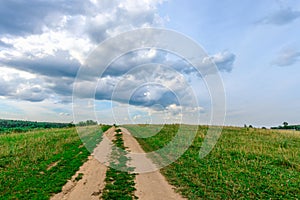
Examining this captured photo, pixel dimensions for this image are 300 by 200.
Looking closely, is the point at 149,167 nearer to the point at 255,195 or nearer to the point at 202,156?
the point at 202,156

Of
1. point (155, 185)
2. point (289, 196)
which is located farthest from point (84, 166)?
point (289, 196)

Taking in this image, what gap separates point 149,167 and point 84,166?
414cm

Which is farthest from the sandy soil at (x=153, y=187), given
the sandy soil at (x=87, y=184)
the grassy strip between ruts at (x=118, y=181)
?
the sandy soil at (x=87, y=184)

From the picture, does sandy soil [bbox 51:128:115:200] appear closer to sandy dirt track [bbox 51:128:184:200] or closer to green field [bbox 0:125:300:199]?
sandy dirt track [bbox 51:128:184:200]

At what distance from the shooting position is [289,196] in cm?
1005

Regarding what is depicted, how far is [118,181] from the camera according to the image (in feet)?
38.4

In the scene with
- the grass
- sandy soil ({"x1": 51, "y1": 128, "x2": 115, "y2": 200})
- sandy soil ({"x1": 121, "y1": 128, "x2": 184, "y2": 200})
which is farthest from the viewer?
the grass

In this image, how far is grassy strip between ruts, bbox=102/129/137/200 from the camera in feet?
32.3

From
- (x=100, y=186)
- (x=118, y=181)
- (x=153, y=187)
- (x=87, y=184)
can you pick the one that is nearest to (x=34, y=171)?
(x=87, y=184)

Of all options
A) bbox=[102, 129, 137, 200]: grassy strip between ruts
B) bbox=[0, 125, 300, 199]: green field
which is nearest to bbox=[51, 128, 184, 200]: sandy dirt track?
bbox=[102, 129, 137, 200]: grassy strip between ruts

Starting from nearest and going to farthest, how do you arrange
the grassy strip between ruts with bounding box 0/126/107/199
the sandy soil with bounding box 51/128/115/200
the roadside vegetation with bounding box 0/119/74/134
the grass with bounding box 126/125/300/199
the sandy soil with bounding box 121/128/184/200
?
the sandy soil with bounding box 121/128/184/200
the sandy soil with bounding box 51/128/115/200
the grass with bounding box 126/125/300/199
the grassy strip between ruts with bounding box 0/126/107/199
the roadside vegetation with bounding box 0/119/74/134

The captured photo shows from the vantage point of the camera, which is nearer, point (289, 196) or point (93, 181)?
point (289, 196)

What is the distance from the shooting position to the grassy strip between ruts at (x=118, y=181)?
985 cm

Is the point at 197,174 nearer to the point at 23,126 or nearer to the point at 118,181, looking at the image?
the point at 118,181
